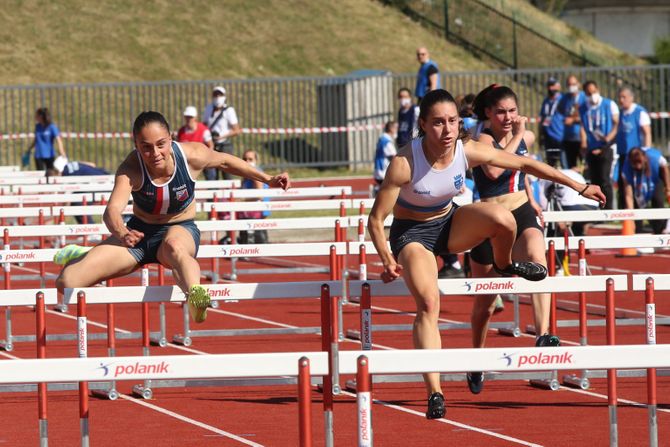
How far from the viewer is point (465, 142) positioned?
7.78 metres

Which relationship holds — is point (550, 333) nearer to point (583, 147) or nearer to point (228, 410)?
point (228, 410)

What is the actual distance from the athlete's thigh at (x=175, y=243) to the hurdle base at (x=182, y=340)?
2.84m

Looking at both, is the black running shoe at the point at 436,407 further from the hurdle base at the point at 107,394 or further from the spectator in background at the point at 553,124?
the spectator in background at the point at 553,124

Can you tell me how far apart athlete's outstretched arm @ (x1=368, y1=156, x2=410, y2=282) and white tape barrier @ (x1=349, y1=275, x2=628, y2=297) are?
0.40ft

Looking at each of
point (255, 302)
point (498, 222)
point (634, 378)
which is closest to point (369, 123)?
point (255, 302)

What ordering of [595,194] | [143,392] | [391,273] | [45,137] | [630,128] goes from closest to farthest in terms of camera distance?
[391,273] → [595,194] → [143,392] → [630,128] → [45,137]

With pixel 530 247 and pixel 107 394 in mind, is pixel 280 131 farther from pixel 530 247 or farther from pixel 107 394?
pixel 530 247

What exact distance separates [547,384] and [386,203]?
8.22 feet

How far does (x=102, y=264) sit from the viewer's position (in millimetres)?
8148

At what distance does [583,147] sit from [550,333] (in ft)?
38.2

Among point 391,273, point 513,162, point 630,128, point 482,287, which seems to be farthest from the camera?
point 630,128

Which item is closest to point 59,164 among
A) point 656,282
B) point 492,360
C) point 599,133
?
point 599,133

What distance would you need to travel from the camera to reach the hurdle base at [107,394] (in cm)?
916

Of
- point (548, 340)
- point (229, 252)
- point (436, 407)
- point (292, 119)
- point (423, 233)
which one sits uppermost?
point (292, 119)
